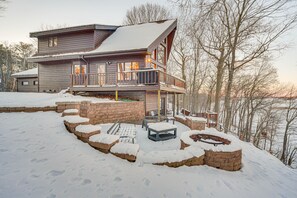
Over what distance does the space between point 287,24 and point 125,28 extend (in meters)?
13.4

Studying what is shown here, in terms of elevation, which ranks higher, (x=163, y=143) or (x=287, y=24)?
(x=287, y=24)

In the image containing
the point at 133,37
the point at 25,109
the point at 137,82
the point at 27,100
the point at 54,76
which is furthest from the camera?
the point at 54,76

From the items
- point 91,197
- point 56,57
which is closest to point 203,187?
point 91,197

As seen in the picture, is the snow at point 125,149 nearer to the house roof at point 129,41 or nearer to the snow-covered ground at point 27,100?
the snow-covered ground at point 27,100

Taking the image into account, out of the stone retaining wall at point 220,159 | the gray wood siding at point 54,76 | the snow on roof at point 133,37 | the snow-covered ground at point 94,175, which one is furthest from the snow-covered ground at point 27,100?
the stone retaining wall at point 220,159

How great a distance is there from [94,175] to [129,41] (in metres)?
10.9

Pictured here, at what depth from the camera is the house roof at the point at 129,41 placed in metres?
9.92

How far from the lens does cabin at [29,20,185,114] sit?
32.0 feet

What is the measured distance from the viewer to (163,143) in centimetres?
533

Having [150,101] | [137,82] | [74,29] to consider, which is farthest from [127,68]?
[74,29]

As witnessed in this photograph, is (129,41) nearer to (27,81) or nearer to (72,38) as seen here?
(72,38)

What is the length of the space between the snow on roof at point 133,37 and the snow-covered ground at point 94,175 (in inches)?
322

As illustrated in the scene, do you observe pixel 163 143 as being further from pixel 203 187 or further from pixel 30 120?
pixel 30 120

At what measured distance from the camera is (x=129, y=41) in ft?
36.6
